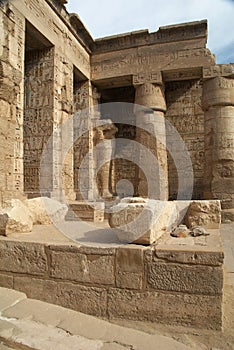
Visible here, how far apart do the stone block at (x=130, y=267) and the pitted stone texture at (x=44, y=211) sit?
188 cm

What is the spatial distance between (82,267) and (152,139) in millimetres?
7819

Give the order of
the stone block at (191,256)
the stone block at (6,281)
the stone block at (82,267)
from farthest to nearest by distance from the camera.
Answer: the stone block at (6,281)
the stone block at (82,267)
the stone block at (191,256)

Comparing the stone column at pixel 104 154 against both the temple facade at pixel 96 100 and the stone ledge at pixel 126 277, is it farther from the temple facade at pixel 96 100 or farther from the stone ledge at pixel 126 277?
the stone ledge at pixel 126 277

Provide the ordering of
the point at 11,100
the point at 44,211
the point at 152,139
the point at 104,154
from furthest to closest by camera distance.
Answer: the point at 104,154
the point at 152,139
the point at 11,100
the point at 44,211

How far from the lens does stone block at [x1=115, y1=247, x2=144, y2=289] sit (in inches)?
89.4

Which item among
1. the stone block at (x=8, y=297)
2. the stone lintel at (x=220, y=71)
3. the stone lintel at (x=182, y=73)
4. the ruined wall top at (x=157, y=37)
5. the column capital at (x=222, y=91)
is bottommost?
the stone block at (x=8, y=297)

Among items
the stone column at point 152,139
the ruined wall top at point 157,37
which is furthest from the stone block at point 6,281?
the ruined wall top at point 157,37

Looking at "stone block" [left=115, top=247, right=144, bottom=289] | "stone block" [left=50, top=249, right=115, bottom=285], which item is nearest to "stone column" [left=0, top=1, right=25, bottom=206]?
"stone block" [left=50, top=249, right=115, bottom=285]

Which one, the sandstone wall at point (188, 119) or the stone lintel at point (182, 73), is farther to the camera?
the sandstone wall at point (188, 119)

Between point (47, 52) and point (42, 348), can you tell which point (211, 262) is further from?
point (47, 52)

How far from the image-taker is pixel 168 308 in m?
2.22

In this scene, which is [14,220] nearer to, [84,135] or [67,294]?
[67,294]

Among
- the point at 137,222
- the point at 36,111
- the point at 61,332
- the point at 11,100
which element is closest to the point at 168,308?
the point at 137,222

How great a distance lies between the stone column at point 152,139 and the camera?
31.7 feet
